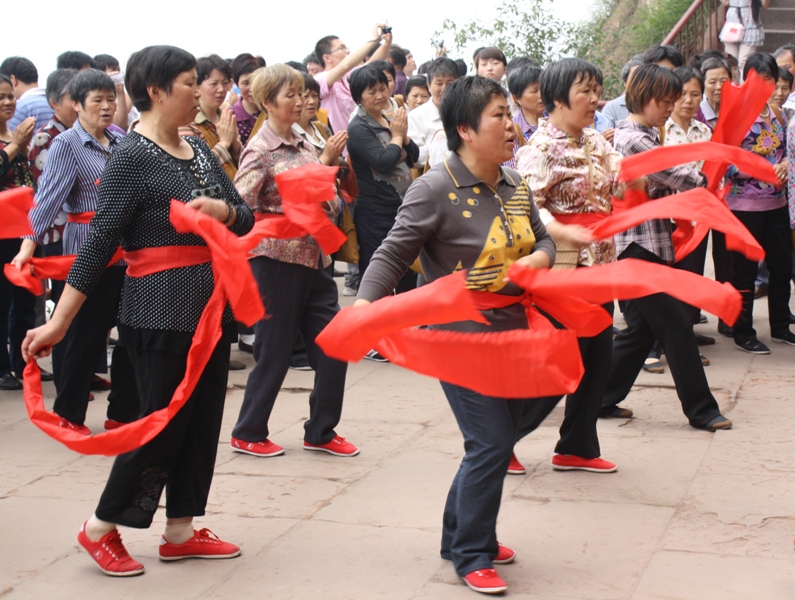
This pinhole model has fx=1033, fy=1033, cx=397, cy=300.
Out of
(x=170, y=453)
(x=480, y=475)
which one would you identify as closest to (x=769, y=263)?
(x=480, y=475)

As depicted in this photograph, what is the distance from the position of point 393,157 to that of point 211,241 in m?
3.91

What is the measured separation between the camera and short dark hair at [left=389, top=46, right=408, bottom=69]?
11.7 meters

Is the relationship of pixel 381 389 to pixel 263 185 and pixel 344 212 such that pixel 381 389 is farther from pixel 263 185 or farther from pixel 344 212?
pixel 263 185

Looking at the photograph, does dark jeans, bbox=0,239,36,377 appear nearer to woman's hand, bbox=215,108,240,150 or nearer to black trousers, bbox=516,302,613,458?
woman's hand, bbox=215,108,240,150

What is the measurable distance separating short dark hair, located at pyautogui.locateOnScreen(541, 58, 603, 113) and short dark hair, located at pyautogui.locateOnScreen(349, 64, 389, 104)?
2653mm

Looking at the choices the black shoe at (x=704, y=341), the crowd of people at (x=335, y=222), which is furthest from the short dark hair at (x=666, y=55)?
the black shoe at (x=704, y=341)

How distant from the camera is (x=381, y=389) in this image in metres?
7.01

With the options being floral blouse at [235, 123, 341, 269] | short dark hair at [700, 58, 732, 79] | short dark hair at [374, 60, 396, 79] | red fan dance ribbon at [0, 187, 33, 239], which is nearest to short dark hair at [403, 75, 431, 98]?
short dark hair at [374, 60, 396, 79]

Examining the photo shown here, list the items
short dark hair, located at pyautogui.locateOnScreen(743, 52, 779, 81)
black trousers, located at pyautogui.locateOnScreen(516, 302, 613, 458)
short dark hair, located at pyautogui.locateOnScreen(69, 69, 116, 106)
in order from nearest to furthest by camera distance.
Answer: black trousers, located at pyautogui.locateOnScreen(516, 302, 613, 458), short dark hair, located at pyautogui.locateOnScreen(69, 69, 116, 106), short dark hair, located at pyautogui.locateOnScreen(743, 52, 779, 81)

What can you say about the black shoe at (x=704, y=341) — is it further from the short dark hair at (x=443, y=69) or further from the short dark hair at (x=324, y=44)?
the short dark hair at (x=324, y=44)

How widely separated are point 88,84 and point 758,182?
4.77 metres

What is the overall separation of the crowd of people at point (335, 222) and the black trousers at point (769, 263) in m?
0.02

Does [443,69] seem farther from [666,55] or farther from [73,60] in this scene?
[73,60]

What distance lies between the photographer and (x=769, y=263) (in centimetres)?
778
